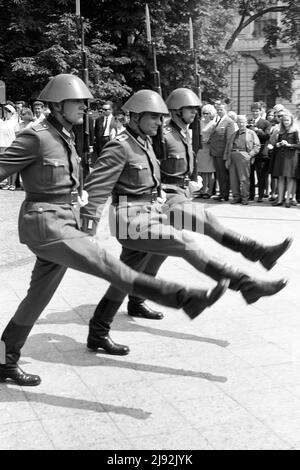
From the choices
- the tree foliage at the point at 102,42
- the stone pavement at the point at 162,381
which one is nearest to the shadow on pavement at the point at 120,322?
the stone pavement at the point at 162,381

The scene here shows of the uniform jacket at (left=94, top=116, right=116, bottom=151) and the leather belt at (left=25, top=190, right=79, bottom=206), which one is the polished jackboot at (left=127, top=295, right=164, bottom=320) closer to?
the leather belt at (left=25, top=190, right=79, bottom=206)

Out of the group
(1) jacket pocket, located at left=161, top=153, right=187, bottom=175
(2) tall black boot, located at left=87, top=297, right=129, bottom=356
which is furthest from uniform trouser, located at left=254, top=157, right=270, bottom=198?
(2) tall black boot, located at left=87, top=297, right=129, bottom=356

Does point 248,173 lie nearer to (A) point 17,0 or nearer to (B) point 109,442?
(B) point 109,442

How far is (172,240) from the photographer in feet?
16.3

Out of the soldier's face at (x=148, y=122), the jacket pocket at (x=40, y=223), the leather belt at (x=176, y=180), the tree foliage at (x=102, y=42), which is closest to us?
the jacket pocket at (x=40, y=223)

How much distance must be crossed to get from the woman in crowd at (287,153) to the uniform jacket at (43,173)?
879cm

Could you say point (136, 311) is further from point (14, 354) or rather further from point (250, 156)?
point (250, 156)

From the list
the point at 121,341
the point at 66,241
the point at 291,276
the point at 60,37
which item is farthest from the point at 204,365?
the point at 60,37

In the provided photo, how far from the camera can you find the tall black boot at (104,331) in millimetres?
5168

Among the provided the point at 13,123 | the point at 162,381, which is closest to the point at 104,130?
the point at 13,123

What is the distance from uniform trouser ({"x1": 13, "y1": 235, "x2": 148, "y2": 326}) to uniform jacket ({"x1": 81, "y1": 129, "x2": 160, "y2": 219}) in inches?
24.2

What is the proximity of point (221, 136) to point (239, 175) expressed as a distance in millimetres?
931

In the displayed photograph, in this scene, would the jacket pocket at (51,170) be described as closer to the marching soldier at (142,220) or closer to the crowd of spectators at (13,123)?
the marching soldier at (142,220)

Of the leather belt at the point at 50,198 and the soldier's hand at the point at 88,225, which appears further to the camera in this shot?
the soldier's hand at the point at 88,225
